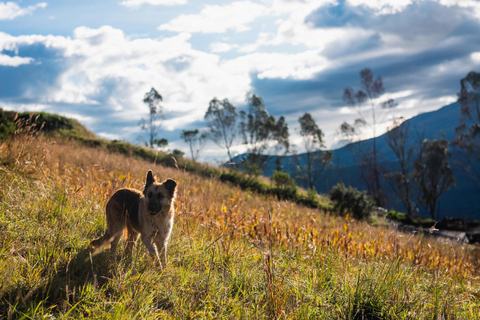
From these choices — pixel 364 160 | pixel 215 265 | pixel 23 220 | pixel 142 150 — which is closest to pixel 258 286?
pixel 215 265

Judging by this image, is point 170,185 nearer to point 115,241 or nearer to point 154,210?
point 154,210

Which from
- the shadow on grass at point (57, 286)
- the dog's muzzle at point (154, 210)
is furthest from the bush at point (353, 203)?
the shadow on grass at point (57, 286)

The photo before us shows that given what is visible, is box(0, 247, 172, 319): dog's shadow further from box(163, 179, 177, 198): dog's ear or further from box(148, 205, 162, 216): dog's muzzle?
box(163, 179, 177, 198): dog's ear

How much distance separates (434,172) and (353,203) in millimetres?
27461

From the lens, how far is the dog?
14.9 ft

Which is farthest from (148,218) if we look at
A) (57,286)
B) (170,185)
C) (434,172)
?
(434,172)

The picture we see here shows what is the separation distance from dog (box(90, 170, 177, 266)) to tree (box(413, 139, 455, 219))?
1843 inches

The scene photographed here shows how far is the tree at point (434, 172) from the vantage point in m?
44.7

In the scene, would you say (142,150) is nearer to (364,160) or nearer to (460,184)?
(364,160)


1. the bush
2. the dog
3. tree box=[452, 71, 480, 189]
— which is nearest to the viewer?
the dog

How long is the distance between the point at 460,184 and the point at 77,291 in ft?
705

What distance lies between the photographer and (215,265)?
15.3ft

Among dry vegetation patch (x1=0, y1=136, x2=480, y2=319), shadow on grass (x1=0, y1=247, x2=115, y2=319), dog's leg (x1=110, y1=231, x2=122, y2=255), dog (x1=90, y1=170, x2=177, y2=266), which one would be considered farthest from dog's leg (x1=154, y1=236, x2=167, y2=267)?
shadow on grass (x1=0, y1=247, x2=115, y2=319)

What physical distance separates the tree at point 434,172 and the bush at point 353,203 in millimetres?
23912
